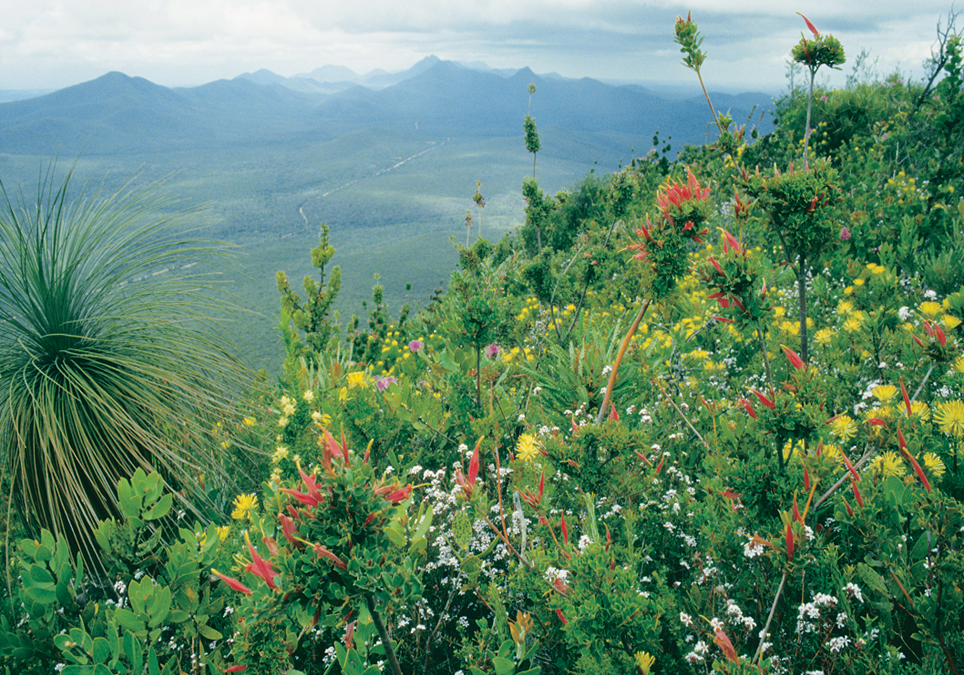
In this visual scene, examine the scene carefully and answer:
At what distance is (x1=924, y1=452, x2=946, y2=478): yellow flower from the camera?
132cm

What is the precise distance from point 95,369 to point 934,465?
295 cm

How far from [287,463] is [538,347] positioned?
1.82m

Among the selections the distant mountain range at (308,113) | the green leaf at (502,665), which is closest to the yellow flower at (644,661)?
the green leaf at (502,665)

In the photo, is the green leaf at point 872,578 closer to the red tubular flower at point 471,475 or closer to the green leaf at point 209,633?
the red tubular flower at point 471,475

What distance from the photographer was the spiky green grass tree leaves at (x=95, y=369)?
2.02 metres

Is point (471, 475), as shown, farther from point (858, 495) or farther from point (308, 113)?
point (308, 113)

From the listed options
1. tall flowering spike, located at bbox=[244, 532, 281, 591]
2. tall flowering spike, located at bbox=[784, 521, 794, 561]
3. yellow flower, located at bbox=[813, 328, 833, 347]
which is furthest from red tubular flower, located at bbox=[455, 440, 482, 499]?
yellow flower, located at bbox=[813, 328, 833, 347]

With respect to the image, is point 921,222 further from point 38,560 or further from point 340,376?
point 38,560

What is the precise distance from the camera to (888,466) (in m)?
1.42

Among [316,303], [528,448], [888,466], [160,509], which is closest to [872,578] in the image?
[888,466]

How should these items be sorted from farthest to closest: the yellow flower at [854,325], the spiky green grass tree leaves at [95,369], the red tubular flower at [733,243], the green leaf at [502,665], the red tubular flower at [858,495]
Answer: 1. the yellow flower at [854,325]
2. the spiky green grass tree leaves at [95,369]
3. the red tubular flower at [733,243]
4. the red tubular flower at [858,495]
5. the green leaf at [502,665]

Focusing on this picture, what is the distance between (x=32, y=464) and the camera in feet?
6.73

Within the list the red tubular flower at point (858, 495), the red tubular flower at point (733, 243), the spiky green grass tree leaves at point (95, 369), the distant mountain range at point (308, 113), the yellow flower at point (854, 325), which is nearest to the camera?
the red tubular flower at point (858, 495)

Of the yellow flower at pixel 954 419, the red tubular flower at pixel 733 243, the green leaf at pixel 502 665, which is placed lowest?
the green leaf at pixel 502 665
